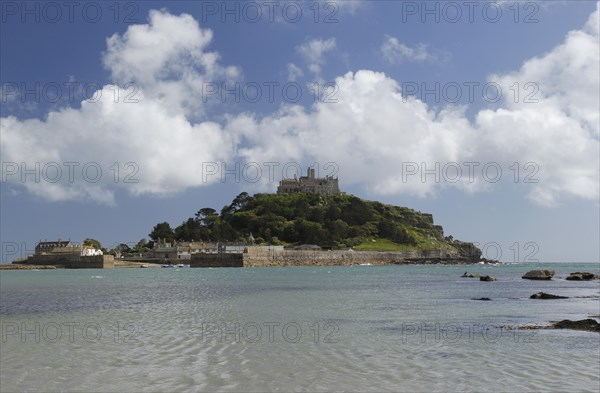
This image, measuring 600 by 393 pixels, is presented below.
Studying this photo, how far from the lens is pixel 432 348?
18219mm

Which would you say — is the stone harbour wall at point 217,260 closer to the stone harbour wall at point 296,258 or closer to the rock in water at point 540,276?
the stone harbour wall at point 296,258

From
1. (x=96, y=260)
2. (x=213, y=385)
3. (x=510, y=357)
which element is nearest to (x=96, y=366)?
(x=213, y=385)

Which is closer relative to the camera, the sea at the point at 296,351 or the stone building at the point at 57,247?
the sea at the point at 296,351

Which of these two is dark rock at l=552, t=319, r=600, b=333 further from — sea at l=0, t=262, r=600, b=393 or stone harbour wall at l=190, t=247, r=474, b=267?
stone harbour wall at l=190, t=247, r=474, b=267

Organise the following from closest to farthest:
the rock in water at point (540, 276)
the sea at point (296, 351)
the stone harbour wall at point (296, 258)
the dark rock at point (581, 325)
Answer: the sea at point (296, 351) < the dark rock at point (581, 325) < the rock in water at point (540, 276) < the stone harbour wall at point (296, 258)

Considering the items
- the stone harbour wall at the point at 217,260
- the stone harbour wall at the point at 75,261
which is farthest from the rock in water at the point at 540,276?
the stone harbour wall at the point at 75,261

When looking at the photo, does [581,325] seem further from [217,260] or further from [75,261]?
[75,261]

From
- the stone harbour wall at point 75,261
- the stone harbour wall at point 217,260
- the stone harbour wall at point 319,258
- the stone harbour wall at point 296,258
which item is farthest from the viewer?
the stone harbour wall at point 319,258

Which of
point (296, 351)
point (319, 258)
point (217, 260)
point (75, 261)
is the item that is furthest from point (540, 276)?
point (75, 261)

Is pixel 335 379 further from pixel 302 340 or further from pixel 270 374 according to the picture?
pixel 302 340

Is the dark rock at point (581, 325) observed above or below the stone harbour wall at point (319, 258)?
above

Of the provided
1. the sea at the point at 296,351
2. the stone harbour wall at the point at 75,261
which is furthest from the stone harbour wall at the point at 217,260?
the sea at the point at 296,351

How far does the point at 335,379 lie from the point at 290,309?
1793cm

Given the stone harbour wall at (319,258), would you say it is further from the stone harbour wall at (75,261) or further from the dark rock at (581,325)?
the dark rock at (581,325)
